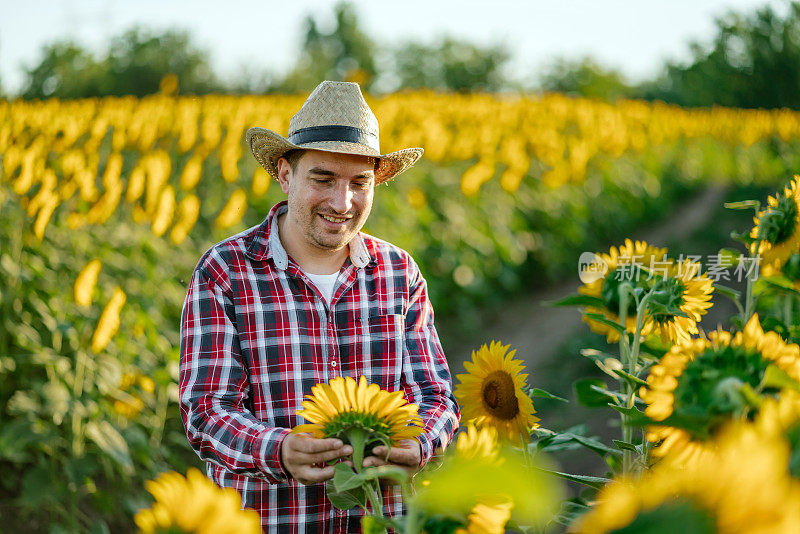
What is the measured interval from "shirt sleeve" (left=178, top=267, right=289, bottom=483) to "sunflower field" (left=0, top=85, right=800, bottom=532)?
1.02 feet

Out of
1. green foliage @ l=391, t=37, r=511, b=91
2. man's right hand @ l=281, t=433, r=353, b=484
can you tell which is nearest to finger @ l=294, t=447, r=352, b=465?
man's right hand @ l=281, t=433, r=353, b=484

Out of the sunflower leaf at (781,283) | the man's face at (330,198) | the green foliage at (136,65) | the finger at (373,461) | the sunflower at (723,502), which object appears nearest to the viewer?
the sunflower at (723,502)

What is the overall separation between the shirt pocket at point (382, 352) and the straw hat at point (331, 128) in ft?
1.32

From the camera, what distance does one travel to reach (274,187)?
18.4 feet

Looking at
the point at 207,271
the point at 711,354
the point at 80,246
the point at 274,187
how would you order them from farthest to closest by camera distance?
the point at 274,187 → the point at 80,246 → the point at 207,271 → the point at 711,354

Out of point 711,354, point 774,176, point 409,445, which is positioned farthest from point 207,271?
point 774,176

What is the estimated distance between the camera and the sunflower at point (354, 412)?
1.00 meters

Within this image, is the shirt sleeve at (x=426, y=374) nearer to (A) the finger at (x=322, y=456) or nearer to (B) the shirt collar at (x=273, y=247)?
(B) the shirt collar at (x=273, y=247)

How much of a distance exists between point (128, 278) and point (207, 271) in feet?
6.68

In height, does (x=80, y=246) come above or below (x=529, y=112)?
below

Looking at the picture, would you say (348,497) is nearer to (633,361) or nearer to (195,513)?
(195,513)

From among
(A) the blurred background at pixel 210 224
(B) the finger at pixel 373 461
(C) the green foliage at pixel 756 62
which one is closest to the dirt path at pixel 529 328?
(A) the blurred background at pixel 210 224

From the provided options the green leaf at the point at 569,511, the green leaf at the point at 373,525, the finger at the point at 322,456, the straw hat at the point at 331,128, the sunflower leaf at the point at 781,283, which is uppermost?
the straw hat at the point at 331,128

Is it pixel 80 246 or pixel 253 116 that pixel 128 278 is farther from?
pixel 253 116
